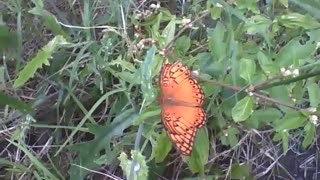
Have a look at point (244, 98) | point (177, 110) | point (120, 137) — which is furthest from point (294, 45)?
point (120, 137)

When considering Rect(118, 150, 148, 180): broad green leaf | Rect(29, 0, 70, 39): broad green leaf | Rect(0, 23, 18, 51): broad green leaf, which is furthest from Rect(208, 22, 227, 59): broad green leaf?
Rect(0, 23, 18, 51): broad green leaf

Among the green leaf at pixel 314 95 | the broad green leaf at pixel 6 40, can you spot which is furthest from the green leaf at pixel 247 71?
the broad green leaf at pixel 6 40

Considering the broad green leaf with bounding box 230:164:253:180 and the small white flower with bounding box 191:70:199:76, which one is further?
the broad green leaf with bounding box 230:164:253:180

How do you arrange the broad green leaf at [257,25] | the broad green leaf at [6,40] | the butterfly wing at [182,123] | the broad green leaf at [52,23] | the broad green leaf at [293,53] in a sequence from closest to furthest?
the broad green leaf at [6,40], the butterfly wing at [182,123], the broad green leaf at [293,53], the broad green leaf at [257,25], the broad green leaf at [52,23]

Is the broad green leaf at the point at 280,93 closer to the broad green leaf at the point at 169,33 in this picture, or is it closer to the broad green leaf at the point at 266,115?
the broad green leaf at the point at 266,115

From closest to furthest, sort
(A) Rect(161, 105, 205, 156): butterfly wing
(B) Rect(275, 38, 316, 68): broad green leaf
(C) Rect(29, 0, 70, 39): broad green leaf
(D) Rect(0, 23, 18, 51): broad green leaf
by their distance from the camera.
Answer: (D) Rect(0, 23, 18, 51): broad green leaf
(A) Rect(161, 105, 205, 156): butterfly wing
(B) Rect(275, 38, 316, 68): broad green leaf
(C) Rect(29, 0, 70, 39): broad green leaf

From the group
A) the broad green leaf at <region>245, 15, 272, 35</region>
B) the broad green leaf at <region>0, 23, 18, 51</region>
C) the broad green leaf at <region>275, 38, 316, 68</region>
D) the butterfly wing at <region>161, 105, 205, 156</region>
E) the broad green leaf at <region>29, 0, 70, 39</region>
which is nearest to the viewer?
the broad green leaf at <region>0, 23, 18, 51</region>

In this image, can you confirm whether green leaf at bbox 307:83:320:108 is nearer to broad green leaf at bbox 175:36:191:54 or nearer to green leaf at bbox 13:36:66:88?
broad green leaf at bbox 175:36:191:54
